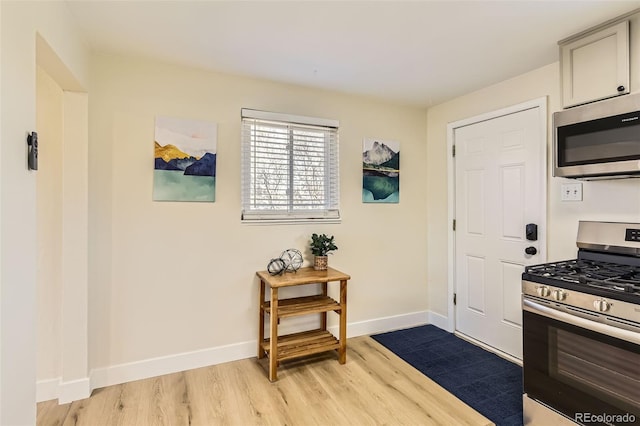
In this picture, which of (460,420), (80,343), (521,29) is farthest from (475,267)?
(80,343)

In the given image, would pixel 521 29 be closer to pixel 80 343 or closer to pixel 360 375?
pixel 360 375

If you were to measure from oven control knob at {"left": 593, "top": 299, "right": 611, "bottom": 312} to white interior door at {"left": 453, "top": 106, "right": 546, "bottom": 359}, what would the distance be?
1016 mm

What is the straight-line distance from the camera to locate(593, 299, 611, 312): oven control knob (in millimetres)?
1515

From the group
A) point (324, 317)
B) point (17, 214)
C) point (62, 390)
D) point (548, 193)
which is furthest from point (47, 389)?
point (548, 193)

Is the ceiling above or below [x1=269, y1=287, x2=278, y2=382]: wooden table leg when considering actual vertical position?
above

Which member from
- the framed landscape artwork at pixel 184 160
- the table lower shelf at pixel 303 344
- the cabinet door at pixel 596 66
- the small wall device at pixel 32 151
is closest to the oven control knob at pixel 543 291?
the cabinet door at pixel 596 66

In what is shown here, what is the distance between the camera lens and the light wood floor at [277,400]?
1952 millimetres

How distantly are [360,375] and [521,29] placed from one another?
8.28ft

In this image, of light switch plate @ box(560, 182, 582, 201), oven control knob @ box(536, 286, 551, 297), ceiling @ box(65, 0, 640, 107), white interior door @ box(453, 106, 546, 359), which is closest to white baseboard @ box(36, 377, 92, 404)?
ceiling @ box(65, 0, 640, 107)

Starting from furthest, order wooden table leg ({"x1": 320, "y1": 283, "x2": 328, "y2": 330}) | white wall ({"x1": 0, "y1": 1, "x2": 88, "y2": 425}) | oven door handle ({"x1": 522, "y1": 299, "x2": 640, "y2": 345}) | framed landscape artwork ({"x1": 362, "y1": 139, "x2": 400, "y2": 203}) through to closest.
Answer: framed landscape artwork ({"x1": 362, "y1": 139, "x2": 400, "y2": 203}), wooden table leg ({"x1": 320, "y1": 283, "x2": 328, "y2": 330}), oven door handle ({"x1": 522, "y1": 299, "x2": 640, "y2": 345}), white wall ({"x1": 0, "y1": 1, "x2": 88, "y2": 425})

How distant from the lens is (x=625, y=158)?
1.76 m

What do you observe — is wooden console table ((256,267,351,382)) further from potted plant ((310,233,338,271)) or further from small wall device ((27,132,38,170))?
small wall device ((27,132,38,170))

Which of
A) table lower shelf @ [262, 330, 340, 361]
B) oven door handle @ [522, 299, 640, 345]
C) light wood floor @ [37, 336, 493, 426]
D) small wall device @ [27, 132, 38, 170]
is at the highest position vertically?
small wall device @ [27, 132, 38, 170]

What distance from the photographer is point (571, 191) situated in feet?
7.49
